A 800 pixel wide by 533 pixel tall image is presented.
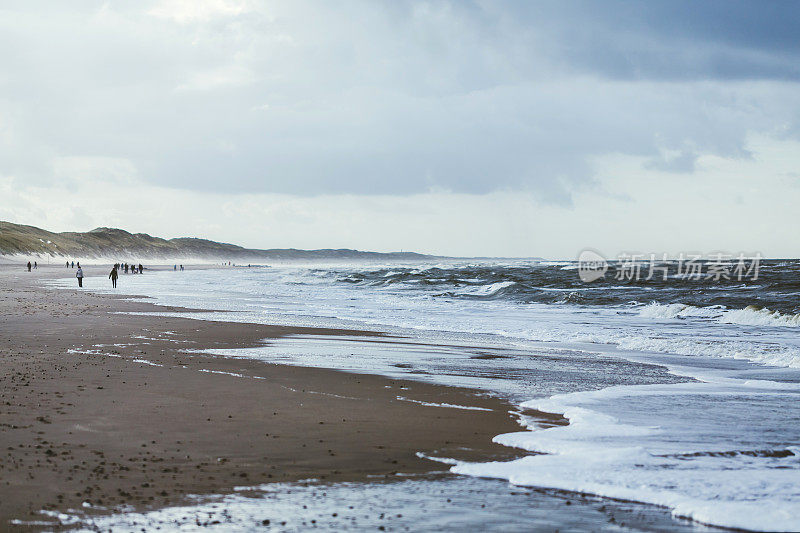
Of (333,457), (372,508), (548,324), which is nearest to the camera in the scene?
(372,508)

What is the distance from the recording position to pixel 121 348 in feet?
51.5

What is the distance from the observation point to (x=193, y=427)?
8203mm

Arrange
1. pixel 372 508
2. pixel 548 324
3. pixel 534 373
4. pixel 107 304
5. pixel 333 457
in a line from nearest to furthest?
pixel 372 508 < pixel 333 457 < pixel 534 373 < pixel 548 324 < pixel 107 304

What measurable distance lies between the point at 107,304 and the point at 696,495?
95.4ft

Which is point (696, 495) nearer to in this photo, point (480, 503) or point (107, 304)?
point (480, 503)

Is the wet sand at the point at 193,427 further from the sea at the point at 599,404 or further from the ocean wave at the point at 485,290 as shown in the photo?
the ocean wave at the point at 485,290

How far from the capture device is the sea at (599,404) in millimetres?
5672

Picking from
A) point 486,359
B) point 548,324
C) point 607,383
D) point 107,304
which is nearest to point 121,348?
point 486,359

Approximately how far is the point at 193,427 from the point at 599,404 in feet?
18.0

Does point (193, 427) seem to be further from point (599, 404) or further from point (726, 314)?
point (726, 314)

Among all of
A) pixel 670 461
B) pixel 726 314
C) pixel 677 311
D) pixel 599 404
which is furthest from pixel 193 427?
pixel 677 311

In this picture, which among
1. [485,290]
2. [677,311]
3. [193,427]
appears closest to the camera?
[193,427]

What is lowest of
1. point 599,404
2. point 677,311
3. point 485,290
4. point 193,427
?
point 193,427

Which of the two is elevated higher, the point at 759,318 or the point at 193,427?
the point at 759,318
